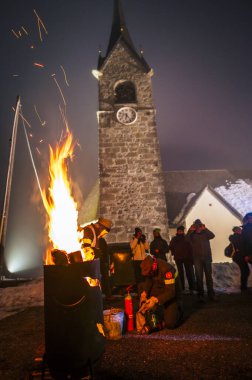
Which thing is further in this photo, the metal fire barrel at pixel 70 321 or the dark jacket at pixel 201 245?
the dark jacket at pixel 201 245

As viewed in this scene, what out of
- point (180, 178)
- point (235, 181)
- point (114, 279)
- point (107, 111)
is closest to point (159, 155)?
point (107, 111)

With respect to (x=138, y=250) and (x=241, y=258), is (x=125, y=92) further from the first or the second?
(x=241, y=258)

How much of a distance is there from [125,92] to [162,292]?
12.9m

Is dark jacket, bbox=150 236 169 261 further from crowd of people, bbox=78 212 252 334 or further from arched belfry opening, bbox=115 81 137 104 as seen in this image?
arched belfry opening, bbox=115 81 137 104

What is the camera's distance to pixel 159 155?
13773 millimetres

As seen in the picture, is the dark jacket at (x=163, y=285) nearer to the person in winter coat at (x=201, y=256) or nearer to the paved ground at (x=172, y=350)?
the paved ground at (x=172, y=350)

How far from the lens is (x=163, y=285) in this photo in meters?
4.59

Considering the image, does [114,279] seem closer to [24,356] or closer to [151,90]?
[24,356]

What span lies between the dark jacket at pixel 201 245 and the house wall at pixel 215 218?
1037 centimetres

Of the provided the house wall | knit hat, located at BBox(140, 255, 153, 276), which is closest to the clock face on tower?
the house wall

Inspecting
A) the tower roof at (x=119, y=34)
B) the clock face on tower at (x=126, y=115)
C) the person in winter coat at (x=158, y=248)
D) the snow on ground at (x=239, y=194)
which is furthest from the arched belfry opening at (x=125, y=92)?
the snow on ground at (x=239, y=194)

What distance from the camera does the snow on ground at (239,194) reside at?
1788 cm

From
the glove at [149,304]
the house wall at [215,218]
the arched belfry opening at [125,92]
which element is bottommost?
the glove at [149,304]

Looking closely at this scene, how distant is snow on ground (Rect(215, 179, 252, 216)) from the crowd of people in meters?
11.4
